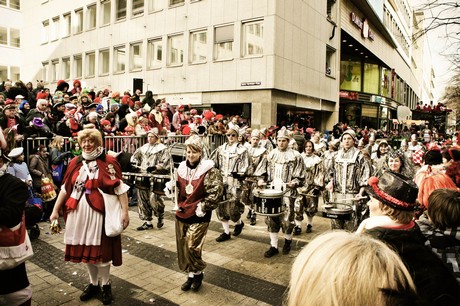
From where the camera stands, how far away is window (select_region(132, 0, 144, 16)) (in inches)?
997

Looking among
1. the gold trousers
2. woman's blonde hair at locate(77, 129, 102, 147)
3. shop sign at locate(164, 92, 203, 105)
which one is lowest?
the gold trousers

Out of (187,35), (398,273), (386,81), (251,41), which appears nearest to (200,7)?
(187,35)

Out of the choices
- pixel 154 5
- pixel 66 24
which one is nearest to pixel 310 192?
pixel 154 5

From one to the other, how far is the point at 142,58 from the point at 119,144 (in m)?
16.4

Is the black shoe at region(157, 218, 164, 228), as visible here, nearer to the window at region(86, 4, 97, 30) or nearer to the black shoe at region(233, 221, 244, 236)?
the black shoe at region(233, 221, 244, 236)

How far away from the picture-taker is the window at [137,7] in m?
25.3

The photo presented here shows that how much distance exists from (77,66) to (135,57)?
8.15 m

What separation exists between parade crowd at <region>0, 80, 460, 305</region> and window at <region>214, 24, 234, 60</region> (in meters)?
10.5

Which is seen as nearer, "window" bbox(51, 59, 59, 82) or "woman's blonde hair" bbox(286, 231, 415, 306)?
"woman's blonde hair" bbox(286, 231, 415, 306)

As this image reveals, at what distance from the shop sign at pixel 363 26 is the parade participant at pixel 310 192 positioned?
26659 mm

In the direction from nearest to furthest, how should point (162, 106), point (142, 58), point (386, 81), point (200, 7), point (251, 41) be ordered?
point (162, 106)
point (251, 41)
point (200, 7)
point (142, 58)
point (386, 81)

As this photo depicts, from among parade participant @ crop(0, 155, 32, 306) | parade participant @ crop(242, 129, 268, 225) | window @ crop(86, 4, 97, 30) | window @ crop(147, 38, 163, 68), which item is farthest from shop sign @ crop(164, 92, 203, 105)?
parade participant @ crop(0, 155, 32, 306)

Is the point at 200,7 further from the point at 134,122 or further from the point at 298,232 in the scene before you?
the point at 298,232

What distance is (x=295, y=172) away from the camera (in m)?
7.04
